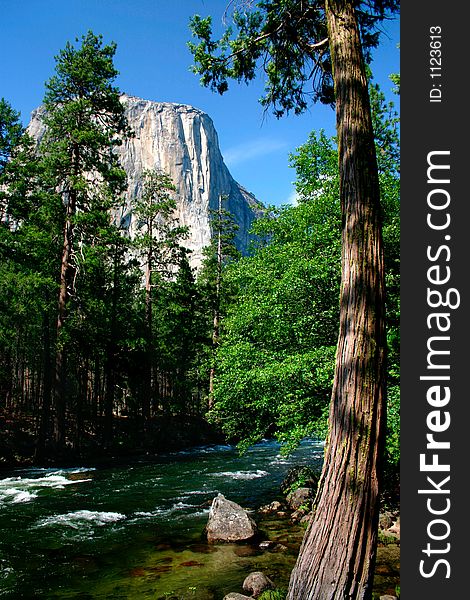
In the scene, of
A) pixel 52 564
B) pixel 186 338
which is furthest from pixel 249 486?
pixel 186 338

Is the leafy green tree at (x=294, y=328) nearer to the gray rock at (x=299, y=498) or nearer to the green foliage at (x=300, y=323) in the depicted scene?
the green foliage at (x=300, y=323)

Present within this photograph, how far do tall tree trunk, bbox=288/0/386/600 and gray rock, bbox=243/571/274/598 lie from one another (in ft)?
9.66

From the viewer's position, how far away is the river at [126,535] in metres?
6.79

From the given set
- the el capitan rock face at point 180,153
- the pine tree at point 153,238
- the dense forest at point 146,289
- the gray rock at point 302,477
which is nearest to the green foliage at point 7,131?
the dense forest at point 146,289

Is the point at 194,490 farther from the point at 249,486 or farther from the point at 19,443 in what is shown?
the point at 19,443

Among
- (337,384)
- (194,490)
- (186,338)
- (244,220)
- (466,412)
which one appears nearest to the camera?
(466,412)

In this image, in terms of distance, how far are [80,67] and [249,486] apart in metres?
18.4

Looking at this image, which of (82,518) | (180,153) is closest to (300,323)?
(82,518)

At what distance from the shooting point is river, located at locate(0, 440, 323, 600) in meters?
6.79

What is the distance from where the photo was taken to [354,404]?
3.57m

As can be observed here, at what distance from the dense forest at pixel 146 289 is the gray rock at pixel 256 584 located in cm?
266

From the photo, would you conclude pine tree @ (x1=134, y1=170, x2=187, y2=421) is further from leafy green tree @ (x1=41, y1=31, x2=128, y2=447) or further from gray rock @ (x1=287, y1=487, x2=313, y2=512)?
gray rock @ (x1=287, y1=487, x2=313, y2=512)

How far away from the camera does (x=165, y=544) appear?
867cm

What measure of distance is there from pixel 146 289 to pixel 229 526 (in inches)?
853
